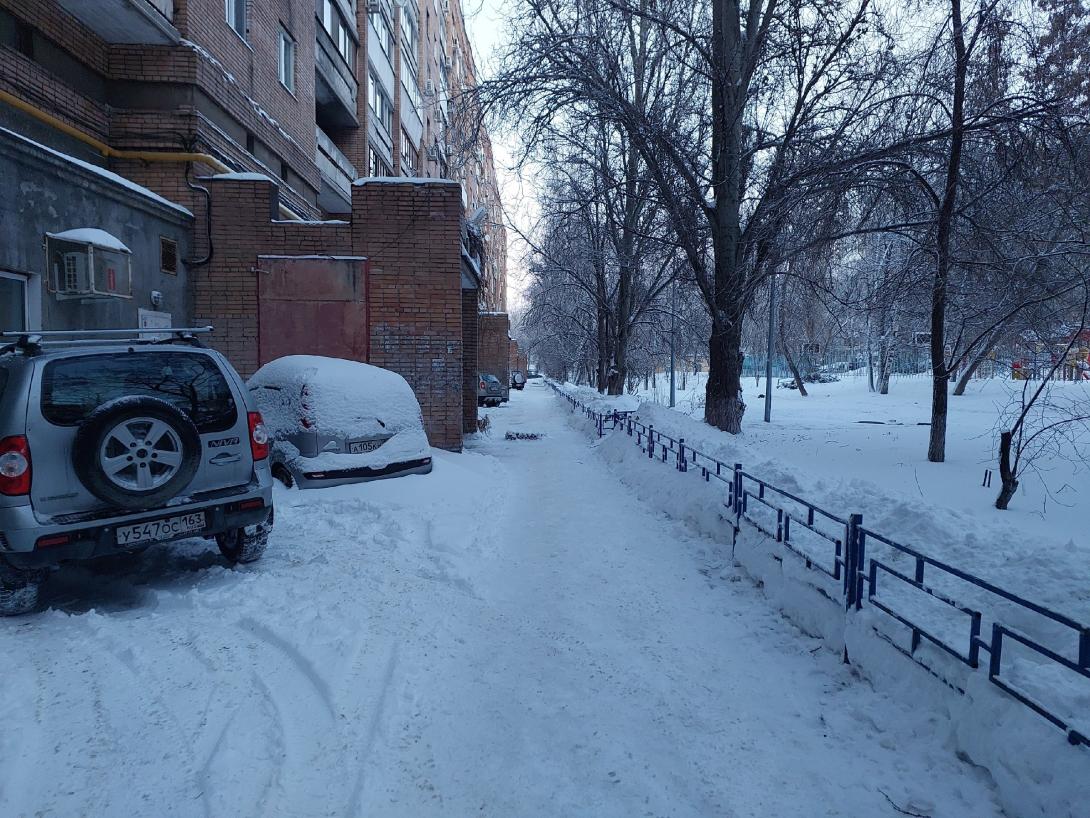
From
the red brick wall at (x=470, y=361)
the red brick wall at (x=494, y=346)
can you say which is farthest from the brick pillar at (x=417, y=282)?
the red brick wall at (x=494, y=346)

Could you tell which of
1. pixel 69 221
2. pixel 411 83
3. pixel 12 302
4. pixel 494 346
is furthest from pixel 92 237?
pixel 494 346

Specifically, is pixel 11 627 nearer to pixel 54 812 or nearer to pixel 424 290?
pixel 54 812

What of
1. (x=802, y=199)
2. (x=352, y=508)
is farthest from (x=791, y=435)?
(x=352, y=508)

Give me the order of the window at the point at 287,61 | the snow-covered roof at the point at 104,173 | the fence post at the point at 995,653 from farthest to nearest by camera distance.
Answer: the window at the point at 287,61, the snow-covered roof at the point at 104,173, the fence post at the point at 995,653

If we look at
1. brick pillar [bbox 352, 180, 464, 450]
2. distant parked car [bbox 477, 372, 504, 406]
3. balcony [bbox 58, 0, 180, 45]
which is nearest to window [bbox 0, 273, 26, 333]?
brick pillar [bbox 352, 180, 464, 450]

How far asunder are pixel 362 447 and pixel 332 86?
47.7 ft

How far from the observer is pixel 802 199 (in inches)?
411

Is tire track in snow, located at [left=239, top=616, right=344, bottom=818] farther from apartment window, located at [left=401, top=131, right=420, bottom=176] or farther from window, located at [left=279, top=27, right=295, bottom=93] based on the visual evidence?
apartment window, located at [left=401, top=131, right=420, bottom=176]

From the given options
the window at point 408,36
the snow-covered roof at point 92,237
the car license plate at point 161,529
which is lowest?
the car license plate at point 161,529

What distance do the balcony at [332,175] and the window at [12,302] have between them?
10481 mm

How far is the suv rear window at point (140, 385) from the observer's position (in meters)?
4.02

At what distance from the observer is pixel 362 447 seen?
7.60 metres

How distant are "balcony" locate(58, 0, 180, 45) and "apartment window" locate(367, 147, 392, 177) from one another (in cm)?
1198

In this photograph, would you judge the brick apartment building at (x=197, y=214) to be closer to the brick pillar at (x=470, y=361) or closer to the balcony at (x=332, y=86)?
the brick pillar at (x=470, y=361)
